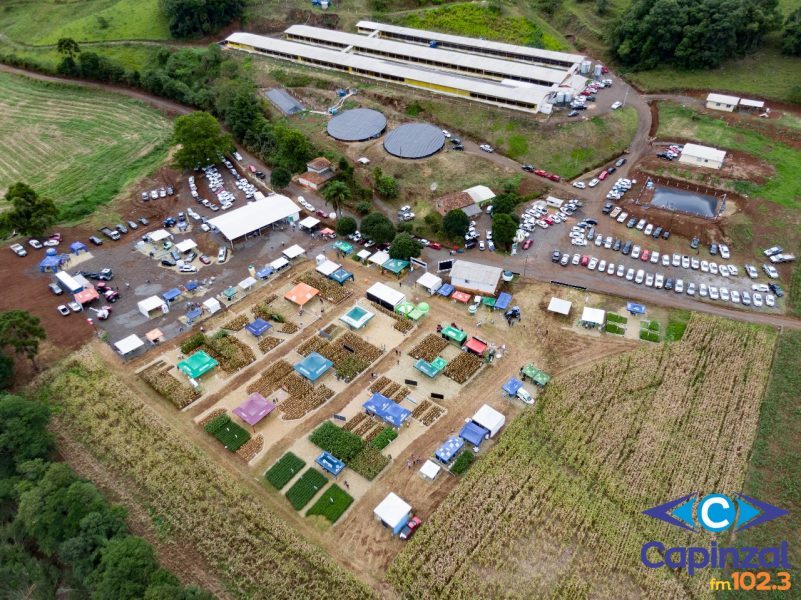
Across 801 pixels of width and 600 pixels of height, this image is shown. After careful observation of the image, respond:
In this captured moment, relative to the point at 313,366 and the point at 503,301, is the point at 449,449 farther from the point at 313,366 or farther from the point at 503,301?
the point at 503,301

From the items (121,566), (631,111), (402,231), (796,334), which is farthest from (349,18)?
(121,566)

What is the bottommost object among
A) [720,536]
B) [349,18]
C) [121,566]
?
[720,536]

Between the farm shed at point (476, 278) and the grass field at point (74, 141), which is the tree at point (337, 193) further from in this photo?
the grass field at point (74, 141)

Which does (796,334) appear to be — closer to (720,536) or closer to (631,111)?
(720,536)

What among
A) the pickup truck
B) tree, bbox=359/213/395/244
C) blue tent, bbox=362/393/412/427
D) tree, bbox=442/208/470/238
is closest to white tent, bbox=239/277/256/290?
tree, bbox=359/213/395/244

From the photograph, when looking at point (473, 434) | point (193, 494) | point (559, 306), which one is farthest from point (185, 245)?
point (559, 306)

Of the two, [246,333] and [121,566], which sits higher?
[121,566]

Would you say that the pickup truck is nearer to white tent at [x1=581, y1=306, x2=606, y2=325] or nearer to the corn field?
the corn field
